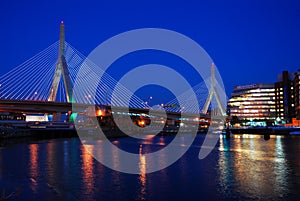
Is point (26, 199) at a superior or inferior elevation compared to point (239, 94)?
inferior

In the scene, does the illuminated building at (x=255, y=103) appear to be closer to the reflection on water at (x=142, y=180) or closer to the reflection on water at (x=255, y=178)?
the reflection on water at (x=255, y=178)

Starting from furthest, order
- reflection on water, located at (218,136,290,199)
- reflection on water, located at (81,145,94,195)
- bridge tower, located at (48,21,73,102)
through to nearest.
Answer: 1. bridge tower, located at (48,21,73,102)
2. reflection on water, located at (81,145,94,195)
3. reflection on water, located at (218,136,290,199)

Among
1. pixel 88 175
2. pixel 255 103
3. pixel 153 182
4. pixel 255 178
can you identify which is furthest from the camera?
pixel 255 103

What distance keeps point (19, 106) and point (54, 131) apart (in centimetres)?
1032

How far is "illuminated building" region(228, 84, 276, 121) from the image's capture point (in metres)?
155

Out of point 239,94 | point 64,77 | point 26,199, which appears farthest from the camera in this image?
point 239,94

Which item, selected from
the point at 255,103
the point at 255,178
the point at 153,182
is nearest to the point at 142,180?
the point at 153,182

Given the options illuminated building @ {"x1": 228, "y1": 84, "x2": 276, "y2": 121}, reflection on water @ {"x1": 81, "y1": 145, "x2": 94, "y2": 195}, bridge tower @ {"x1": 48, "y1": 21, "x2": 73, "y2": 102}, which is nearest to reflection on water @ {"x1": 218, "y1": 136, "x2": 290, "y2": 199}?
reflection on water @ {"x1": 81, "y1": 145, "x2": 94, "y2": 195}

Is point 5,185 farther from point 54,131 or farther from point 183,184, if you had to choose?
point 54,131

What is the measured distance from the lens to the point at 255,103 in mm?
158500

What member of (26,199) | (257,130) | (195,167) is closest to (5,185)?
(26,199)

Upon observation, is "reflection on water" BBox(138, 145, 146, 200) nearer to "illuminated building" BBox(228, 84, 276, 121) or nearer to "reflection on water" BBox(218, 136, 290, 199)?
"reflection on water" BBox(218, 136, 290, 199)

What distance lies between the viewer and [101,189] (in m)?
15.6

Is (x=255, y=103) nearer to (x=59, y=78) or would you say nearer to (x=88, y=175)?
(x=59, y=78)
